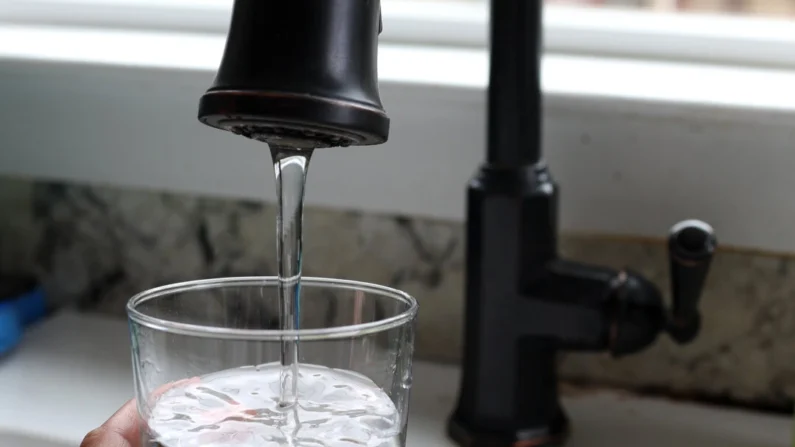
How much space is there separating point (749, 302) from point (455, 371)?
0.22 metres

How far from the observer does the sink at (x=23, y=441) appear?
1.87 feet

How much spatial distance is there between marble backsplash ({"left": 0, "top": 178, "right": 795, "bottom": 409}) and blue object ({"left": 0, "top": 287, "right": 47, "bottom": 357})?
0.10 ft

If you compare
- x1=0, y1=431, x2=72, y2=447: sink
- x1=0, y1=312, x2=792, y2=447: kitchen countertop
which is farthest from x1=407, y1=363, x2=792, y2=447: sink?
x1=0, y1=431, x2=72, y2=447: sink

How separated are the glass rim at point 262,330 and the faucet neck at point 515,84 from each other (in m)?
0.14

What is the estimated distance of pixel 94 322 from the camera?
0.76m

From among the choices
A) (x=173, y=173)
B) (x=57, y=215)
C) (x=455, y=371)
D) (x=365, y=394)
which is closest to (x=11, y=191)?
(x=57, y=215)

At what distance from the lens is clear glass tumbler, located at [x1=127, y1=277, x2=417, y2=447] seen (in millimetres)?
337

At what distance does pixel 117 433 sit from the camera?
44cm

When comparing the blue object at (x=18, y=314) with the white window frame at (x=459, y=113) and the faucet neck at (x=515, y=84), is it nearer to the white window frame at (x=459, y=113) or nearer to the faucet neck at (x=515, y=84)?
the white window frame at (x=459, y=113)

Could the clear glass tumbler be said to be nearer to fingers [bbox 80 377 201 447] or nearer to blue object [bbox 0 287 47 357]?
fingers [bbox 80 377 201 447]

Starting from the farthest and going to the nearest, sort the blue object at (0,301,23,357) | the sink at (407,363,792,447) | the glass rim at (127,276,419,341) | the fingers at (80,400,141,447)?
the blue object at (0,301,23,357)
the sink at (407,363,792,447)
the fingers at (80,400,141,447)
the glass rim at (127,276,419,341)

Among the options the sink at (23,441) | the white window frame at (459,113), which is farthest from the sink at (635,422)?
the sink at (23,441)

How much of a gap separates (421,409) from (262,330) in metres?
0.29

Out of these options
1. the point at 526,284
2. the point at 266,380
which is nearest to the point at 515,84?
the point at 526,284
